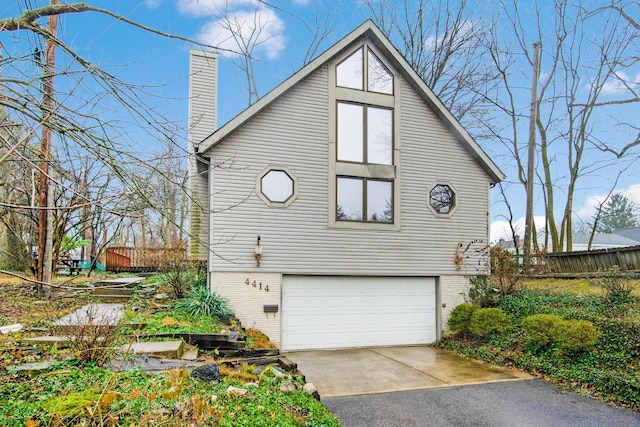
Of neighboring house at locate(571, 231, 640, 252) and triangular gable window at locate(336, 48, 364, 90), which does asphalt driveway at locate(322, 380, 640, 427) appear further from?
neighboring house at locate(571, 231, 640, 252)

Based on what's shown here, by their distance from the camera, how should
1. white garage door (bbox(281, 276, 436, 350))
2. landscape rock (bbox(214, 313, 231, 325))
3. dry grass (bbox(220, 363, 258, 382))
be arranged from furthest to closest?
1. white garage door (bbox(281, 276, 436, 350))
2. landscape rock (bbox(214, 313, 231, 325))
3. dry grass (bbox(220, 363, 258, 382))

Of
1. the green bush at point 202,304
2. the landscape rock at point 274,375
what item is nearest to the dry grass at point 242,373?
the landscape rock at point 274,375

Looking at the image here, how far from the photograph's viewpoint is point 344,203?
10.8m

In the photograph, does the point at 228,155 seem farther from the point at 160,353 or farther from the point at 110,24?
the point at 110,24

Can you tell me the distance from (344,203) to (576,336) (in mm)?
5726

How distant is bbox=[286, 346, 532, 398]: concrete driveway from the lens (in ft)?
24.1

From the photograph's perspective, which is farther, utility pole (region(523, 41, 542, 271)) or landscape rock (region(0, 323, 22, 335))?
utility pole (region(523, 41, 542, 271))

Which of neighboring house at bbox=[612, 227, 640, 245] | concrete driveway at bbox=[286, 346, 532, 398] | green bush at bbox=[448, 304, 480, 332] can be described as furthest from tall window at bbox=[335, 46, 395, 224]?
neighboring house at bbox=[612, 227, 640, 245]

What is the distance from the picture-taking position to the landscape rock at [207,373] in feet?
15.4

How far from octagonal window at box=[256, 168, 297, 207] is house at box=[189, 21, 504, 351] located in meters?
0.03

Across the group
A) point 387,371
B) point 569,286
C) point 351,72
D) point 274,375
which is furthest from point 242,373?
point 569,286

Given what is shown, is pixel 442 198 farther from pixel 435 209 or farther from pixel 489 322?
pixel 489 322

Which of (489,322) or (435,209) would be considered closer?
(489,322)

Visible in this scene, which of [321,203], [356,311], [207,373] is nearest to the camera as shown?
[207,373]
